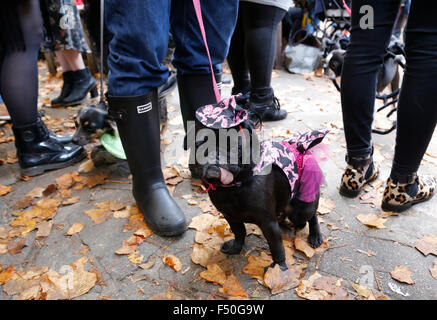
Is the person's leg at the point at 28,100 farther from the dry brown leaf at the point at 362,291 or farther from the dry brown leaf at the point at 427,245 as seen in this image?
the dry brown leaf at the point at 427,245

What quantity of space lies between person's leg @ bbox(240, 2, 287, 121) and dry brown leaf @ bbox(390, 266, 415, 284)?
1.51m

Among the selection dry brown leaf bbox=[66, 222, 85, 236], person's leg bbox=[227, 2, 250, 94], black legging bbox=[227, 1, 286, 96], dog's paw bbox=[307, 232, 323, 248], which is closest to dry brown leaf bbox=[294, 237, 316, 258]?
dog's paw bbox=[307, 232, 323, 248]

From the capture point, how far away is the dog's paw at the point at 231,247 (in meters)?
1.49

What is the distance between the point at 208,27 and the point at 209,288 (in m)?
1.23

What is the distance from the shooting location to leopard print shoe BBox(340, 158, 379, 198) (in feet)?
5.96

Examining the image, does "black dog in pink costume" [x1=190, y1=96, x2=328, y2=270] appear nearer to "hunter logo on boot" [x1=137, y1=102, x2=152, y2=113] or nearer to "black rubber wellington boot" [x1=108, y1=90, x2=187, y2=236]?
"black rubber wellington boot" [x1=108, y1=90, x2=187, y2=236]

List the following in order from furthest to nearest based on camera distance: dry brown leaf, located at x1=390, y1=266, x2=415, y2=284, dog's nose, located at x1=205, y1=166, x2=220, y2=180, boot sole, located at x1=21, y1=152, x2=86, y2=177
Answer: boot sole, located at x1=21, y1=152, x2=86, y2=177
dry brown leaf, located at x1=390, y1=266, x2=415, y2=284
dog's nose, located at x1=205, y1=166, x2=220, y2=180

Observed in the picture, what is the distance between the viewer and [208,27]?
153cm

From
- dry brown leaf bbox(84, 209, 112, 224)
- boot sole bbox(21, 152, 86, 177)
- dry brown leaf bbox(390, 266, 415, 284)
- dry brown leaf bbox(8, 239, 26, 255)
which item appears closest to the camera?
dry brown leaf bbox(390, 266, 415, 284)

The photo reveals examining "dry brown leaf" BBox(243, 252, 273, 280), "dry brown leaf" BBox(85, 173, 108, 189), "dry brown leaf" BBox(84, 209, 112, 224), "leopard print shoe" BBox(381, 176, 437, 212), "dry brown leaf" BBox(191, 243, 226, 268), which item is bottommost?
"dry brown leaf" BBox(84, 209, 112, 224)

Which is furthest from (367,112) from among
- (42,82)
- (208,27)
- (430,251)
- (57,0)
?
(42,82)

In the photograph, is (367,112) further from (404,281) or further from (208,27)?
(208,27)

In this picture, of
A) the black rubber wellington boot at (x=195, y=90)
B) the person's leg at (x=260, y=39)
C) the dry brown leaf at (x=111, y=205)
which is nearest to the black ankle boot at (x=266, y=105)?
the person's leg at (x=260, y=39)

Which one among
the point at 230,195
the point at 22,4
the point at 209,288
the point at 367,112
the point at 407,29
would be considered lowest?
the point at 209,288
